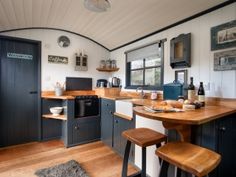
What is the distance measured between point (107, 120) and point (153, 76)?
1.21 meters

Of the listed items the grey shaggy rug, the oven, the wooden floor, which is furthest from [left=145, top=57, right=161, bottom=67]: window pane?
the grey shaggy rug

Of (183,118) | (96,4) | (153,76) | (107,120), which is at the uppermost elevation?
(96,4)

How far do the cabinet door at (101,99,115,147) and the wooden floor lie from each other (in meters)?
0.16

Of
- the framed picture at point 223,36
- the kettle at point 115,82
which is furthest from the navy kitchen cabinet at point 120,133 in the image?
the framed picture at point 223,36

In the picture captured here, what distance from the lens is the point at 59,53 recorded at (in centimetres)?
330

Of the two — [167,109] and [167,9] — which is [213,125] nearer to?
[167,109]

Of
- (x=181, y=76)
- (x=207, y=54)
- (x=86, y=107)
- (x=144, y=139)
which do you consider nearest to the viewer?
(x=144, y=139)

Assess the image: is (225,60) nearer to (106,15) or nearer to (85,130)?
(106,15)

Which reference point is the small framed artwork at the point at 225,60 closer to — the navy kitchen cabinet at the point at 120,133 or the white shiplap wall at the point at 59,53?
the navy kitchen cabinet at the point at 120,133

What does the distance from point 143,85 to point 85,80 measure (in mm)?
1389

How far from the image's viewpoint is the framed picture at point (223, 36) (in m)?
1.67

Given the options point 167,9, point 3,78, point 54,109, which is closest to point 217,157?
point 167,9

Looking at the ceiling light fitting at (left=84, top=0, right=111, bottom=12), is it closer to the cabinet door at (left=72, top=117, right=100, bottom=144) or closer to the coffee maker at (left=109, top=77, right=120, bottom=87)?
the coffee maker at (left=109, top=77, right=120, bottom=87)

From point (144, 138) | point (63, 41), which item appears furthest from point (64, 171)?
point (63, 41)
